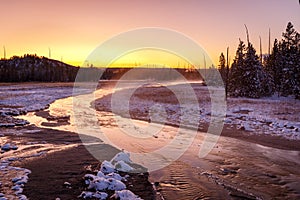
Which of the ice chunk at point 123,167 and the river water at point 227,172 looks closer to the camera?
the river water at point 227,172

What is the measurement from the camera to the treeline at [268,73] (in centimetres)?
3894

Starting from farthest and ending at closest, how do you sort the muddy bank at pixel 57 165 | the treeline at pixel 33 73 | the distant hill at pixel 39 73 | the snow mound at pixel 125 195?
the distant hill at pixel 39 73 < the treeline at pixel 33 73 < the muddy bank at pixel 57 165 < the snow mound at pixel 125 195

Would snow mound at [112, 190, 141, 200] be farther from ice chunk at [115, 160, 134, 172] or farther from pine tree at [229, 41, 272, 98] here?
pine tree at [229, 41, 272, 98]

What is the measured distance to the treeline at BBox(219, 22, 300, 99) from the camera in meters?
38.9

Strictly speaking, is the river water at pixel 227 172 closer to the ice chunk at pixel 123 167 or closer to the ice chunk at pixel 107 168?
the ice chunk at pixel 123 167

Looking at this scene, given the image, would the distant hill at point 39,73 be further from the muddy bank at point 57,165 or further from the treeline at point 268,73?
the muddy bank at point 57,165

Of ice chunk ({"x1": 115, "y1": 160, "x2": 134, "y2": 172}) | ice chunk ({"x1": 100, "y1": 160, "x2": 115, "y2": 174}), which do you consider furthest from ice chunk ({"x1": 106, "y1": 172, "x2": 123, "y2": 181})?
ice chunk ({"x1": 115, "y1": 160, "x2": 134, "y2": 172})

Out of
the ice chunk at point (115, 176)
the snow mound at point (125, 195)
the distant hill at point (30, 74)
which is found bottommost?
the snow mound at point (125, 195)

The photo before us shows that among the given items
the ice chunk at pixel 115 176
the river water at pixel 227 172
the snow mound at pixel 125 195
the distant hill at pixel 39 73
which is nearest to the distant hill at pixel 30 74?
the distant hill at pixel 39 73

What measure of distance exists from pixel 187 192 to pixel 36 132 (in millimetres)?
9191

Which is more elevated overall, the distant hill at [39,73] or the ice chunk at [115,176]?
the distant hill at [39,73]

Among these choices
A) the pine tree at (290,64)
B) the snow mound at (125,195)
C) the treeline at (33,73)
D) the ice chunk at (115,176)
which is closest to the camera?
the snow mound at (125,195)

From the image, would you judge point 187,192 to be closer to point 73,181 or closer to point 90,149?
point 73,181

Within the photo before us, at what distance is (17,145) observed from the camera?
10.3m
